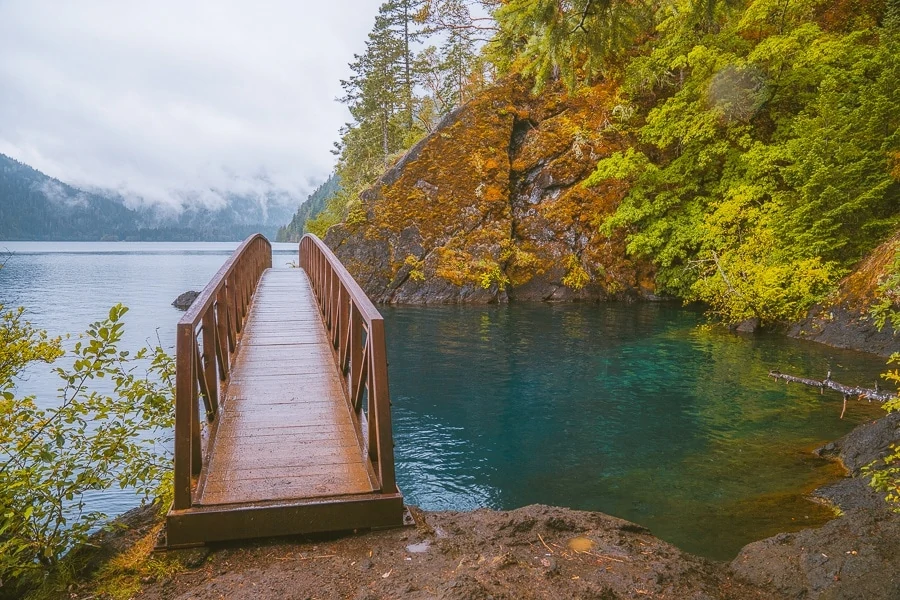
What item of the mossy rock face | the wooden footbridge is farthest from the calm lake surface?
the mossy rock face

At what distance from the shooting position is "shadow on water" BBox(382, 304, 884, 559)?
6.43m

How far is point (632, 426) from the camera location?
9.10 m

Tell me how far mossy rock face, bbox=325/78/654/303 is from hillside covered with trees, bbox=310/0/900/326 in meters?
0.07

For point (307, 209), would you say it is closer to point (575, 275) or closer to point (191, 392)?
point (575, 275)

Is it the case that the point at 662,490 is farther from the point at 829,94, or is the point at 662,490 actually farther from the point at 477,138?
the point at 477,138

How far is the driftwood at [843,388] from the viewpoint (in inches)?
350

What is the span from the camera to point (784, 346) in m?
14.4

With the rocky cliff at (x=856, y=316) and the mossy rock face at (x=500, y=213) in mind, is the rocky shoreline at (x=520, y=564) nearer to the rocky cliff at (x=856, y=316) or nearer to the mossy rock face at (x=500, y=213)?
the rocky cliff at (x=856, y=316)

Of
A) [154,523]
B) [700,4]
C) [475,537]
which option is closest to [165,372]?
[154,523]

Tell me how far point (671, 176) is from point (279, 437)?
66.4ft

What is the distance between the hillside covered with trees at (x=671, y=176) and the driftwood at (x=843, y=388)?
18.0 feet

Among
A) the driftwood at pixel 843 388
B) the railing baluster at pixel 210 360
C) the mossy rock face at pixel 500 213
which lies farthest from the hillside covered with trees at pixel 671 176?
the railing baluster at pixel 210 360

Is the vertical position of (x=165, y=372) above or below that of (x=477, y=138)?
below

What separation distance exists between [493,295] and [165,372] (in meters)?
20.4
